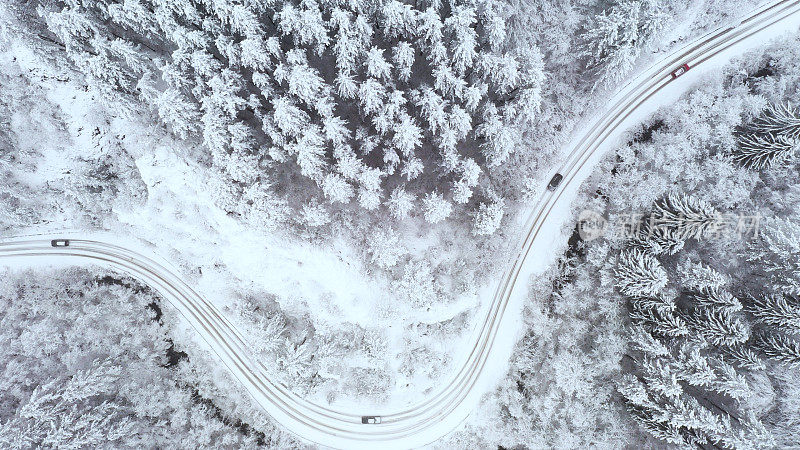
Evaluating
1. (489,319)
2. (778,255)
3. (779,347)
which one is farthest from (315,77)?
(779,347)

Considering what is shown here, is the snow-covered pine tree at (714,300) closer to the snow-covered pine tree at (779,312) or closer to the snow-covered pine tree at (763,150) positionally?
the snow-covered pine tree at (779,312)

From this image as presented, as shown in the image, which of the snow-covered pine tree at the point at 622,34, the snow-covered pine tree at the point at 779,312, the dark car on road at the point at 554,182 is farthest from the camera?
the dark car on road at the point at 554,182

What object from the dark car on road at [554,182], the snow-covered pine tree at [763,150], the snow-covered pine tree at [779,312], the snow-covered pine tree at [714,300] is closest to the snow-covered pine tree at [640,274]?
the snow-covered pine tree at [714,300]

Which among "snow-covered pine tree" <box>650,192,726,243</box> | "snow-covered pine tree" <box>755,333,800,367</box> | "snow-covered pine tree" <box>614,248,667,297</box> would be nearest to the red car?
"snow-covered pine tree" <box>650,192,726,243</box>

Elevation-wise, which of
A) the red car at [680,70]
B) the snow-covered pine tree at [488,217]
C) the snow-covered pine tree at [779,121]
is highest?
the red car at [680,70]

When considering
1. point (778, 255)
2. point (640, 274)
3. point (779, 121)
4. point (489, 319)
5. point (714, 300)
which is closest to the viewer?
point (778, 255)

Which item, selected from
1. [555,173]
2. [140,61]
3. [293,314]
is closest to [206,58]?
[140,61]

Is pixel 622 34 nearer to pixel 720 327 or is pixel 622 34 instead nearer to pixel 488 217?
pixel 488 217
